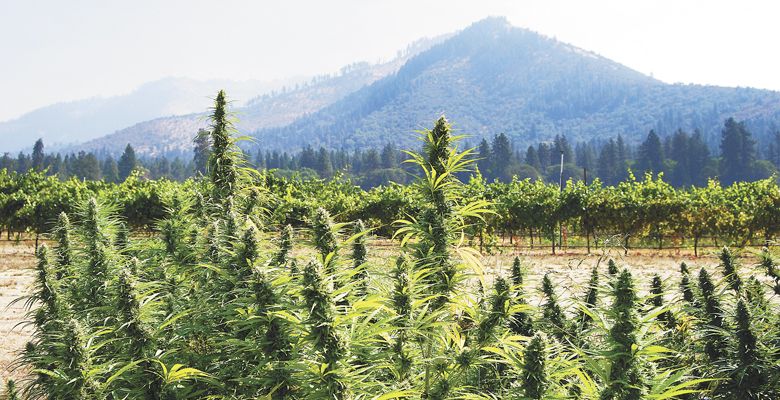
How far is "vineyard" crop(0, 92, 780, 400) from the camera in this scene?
252 cm

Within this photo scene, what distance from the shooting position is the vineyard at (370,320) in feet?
8.28

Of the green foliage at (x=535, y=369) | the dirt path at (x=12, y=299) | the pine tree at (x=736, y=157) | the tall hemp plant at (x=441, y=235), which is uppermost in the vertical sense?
the pine tree at (x=736, y=157)

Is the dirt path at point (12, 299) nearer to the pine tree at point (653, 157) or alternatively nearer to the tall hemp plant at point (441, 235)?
the tall hemp plant at point (441, 235)

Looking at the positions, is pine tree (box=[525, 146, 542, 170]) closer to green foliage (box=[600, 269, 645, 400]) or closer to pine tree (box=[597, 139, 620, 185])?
pine tree (box=[597, 139, 620, 185])

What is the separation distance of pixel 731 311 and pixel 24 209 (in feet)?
110

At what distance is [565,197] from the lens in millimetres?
30531

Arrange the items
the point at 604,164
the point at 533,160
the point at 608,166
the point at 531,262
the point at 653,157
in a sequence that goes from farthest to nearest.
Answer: the point at 533,160 < the point at 604,164 < the point at 608,166 < the point at 653,157 < the point at 531,262

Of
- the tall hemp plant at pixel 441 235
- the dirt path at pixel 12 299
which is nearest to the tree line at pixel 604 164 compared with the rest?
the dirt path at pixel 12 299

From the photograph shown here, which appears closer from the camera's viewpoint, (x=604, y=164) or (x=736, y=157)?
(x=736, y=157)

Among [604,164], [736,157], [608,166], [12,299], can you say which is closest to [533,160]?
[604,164]

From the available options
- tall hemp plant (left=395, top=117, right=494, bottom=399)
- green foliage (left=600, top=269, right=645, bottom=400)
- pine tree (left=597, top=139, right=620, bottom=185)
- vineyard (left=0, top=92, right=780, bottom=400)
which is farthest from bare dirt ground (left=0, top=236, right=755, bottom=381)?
pine tree (left=597, top=139, right=620, bottom=185)

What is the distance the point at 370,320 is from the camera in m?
3.06

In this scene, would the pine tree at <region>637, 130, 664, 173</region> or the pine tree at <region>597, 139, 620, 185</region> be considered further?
the pine tree at <region>597, 139, 620, 185</region>

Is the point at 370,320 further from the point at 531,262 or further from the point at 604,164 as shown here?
the point at 604,164
